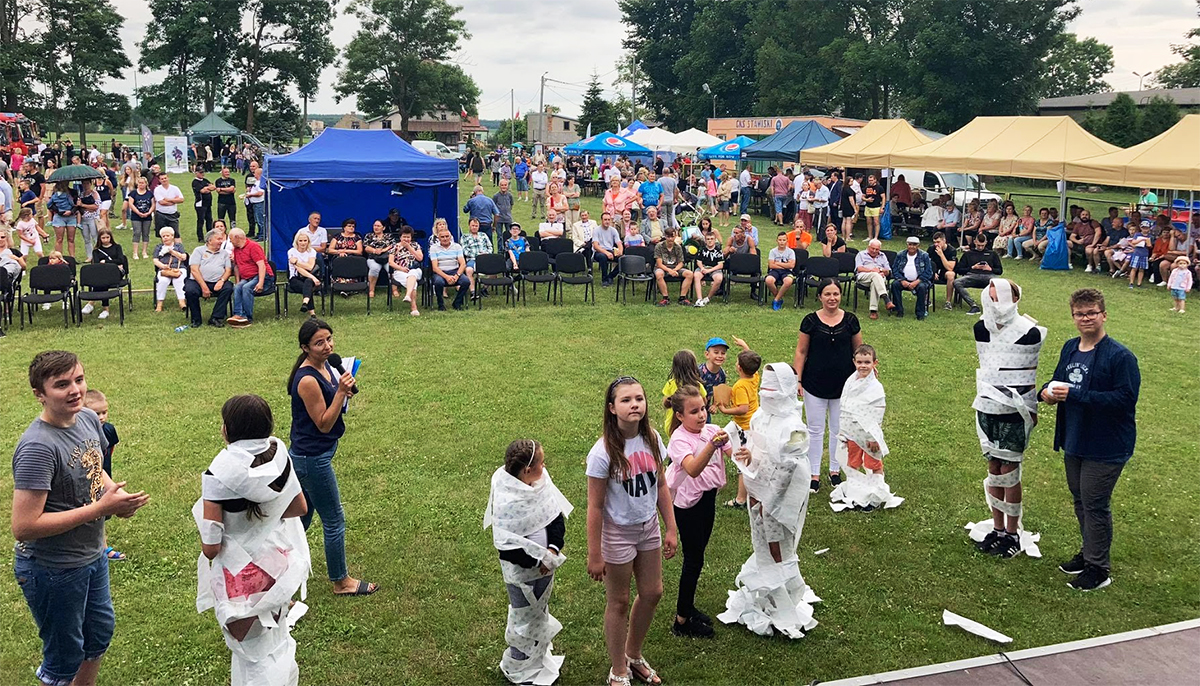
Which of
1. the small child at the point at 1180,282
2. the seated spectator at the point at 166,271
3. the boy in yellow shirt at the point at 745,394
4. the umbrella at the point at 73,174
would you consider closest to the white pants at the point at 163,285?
the seated spectator at the point at 166,271

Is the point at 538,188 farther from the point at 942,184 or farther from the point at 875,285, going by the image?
the point at 875,285

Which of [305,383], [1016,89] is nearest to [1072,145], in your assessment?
[305,383]

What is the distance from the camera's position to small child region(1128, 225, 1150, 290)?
1638 centimetres

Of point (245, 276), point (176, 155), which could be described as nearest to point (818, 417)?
point (245, 276)

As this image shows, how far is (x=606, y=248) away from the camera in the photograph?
15352 millimetres

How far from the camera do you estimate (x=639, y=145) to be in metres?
29.4

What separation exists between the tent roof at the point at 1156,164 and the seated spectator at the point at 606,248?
1018cm

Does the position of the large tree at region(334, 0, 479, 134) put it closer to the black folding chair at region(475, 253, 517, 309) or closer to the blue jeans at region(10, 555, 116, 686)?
the black folding chair at region(475, 253, 517, 309)

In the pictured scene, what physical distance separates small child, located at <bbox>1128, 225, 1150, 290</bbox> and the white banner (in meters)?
37.0

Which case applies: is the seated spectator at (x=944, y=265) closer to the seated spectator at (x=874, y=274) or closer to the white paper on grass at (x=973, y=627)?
the seated spectator at (x=874, y=274)

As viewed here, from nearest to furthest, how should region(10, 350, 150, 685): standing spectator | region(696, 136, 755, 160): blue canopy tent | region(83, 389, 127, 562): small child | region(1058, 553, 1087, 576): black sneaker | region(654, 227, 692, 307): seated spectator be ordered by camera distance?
region(10, 350, 150, 685): standing spectator < region(83, 389, 127, 562): small child < region(1058, 553, 1087, 576): black sneaker < region(654, 227, 692, 307): seated spectator < region(696, 136, 755, 160): blue canopy tent

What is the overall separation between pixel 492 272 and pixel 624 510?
1019 centimetres

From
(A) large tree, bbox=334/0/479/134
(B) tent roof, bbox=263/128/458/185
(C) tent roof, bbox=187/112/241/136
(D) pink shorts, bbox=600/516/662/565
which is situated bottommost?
(D) pink shorts, bbox=600/516/662/565

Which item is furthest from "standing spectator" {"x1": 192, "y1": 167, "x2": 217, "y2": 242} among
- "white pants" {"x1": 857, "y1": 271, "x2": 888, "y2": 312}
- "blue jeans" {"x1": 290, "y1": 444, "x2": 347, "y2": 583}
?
"blue jeans" {"x1": 290, "y1": 444, "x2": 347, "y2": 583}
